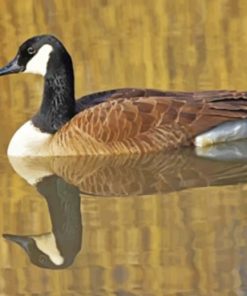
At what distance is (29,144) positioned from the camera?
34.5 ft

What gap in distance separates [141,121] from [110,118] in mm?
271

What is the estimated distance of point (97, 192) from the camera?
9547mm

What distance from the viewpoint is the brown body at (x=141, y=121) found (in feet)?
33.9

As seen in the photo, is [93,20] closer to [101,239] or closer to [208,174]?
[208,174]

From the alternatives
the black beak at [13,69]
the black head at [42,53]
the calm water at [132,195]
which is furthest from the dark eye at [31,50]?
the calm water at [132,195]

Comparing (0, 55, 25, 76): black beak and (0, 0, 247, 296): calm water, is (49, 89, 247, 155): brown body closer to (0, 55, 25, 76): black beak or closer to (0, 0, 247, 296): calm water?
(0, 0, 247, 296): calm water

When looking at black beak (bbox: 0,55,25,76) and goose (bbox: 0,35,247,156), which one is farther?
black beak (bbox: 0,55,25,76)

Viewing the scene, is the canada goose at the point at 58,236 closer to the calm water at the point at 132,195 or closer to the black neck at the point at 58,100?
the calm water at the point at 132,195

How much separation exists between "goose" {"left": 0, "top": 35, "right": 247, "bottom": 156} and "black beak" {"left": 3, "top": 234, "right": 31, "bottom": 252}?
190 centimetres

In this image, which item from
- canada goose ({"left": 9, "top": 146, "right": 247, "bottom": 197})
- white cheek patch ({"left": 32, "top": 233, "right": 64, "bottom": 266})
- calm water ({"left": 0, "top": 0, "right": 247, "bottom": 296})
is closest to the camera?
calm water ({"left": 0, "top": 0, "right": 247, "bottom": 296})

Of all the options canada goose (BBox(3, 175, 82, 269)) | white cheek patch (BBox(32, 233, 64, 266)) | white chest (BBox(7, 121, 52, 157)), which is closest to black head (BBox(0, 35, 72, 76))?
white chest (BBox(7, 121, 52, 157))

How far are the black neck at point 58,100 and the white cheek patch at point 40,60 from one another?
0.16 feet

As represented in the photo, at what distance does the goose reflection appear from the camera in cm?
898

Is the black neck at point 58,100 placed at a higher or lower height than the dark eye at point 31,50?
lower
